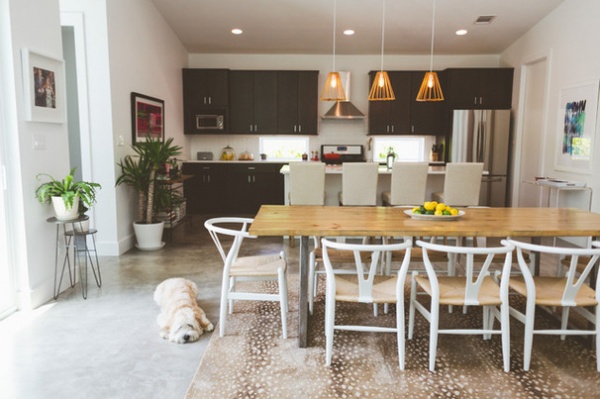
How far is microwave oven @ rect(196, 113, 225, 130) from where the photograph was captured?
310 inches

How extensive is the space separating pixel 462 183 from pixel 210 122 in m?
4.45

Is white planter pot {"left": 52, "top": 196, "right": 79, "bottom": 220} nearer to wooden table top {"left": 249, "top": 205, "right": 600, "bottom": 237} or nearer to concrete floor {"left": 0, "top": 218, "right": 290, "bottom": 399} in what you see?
concrete floor {"left": 0, "top": 218, "right": 290, "bottom": 399}

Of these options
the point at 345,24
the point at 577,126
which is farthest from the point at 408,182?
the point at 345,24

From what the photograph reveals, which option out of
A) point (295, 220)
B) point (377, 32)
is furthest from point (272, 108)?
point (295, 220)

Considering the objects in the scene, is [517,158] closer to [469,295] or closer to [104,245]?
[469,295]

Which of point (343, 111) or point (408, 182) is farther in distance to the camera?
point (343, 111)

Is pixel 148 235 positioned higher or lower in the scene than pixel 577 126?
lower

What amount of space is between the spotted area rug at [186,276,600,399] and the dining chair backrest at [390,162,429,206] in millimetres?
2122

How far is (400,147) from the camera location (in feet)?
27.4

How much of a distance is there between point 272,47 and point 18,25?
488 cm

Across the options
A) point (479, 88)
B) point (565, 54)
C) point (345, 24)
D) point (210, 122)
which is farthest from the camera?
point (210, 122)

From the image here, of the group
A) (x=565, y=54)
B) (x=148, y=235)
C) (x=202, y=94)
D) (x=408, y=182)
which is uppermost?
(x=565, y=54)

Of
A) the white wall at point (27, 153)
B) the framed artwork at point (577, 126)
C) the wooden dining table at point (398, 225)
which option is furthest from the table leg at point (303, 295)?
the framed artwork at point (577, 126)

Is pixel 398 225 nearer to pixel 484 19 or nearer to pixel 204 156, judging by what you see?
pixel 484 19
